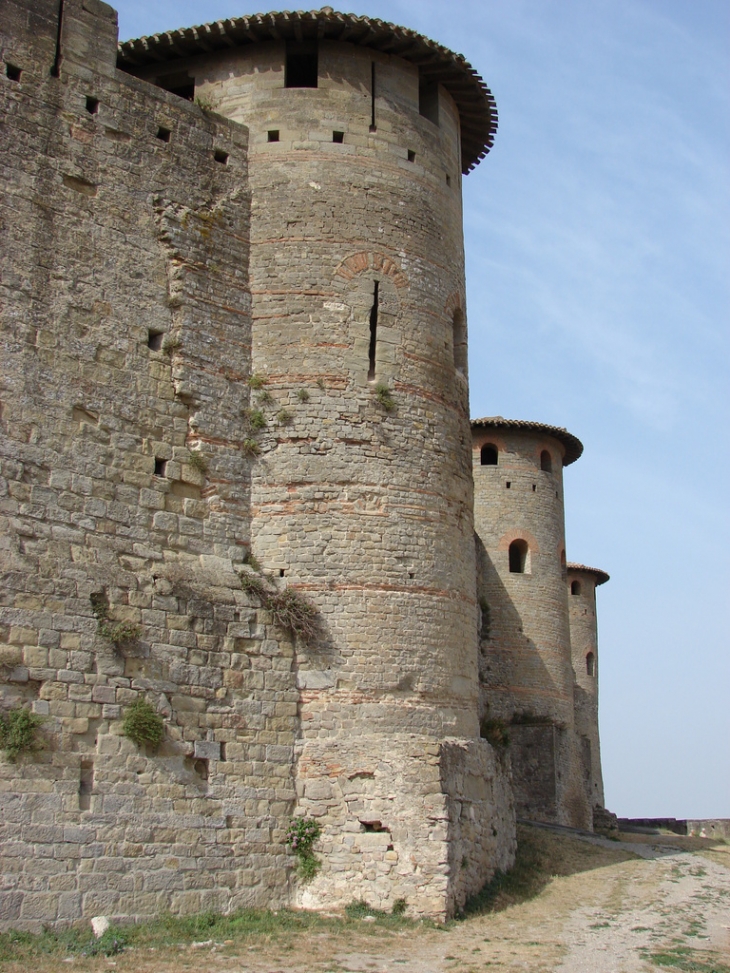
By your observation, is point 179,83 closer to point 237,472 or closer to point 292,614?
point 237,472

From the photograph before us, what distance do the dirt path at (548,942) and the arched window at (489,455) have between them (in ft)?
39.9

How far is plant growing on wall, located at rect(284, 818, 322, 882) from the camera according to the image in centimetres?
1171

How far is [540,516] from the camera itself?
85.6 ft

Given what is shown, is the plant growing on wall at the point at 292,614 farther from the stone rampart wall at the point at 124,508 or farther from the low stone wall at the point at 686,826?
the low stone wall at the point at 686,826

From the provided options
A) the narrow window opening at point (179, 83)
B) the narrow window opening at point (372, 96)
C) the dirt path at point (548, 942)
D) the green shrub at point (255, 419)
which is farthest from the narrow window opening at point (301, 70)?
the dirt path at point (548, 942)

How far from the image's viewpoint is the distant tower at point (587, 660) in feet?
97.6

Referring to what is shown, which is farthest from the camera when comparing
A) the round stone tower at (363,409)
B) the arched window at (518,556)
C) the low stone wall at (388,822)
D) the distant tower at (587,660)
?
the distant tower at (587,660)

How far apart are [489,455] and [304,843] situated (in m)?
15.6

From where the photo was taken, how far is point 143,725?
428 inches

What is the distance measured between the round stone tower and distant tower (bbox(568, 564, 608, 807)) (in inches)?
661

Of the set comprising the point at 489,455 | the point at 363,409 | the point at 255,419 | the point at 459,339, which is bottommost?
the point at 255,419

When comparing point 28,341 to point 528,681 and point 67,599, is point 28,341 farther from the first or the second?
point 528,681

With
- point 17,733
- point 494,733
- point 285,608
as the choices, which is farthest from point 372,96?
point 17,733

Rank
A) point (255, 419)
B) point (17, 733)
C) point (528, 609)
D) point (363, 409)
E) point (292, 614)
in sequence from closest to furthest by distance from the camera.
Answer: point (17, 733) → point (292, 614) → point (255, 419) → point (363, 409) → point (528, 609)
